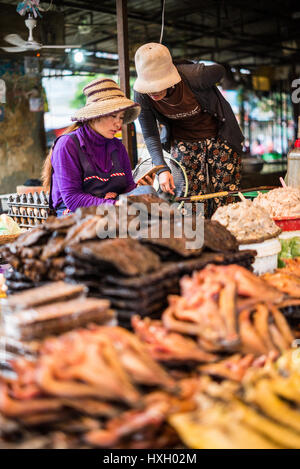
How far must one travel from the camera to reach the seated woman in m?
3.10

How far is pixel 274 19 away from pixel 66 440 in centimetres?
1400

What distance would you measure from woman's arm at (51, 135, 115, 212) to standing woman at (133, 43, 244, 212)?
2.20 feet

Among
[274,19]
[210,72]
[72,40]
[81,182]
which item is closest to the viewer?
[81,182]

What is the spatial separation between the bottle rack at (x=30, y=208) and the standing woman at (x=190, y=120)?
949 mm

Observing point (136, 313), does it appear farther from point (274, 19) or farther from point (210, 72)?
point (274, 19)

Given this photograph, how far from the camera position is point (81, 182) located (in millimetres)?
3232

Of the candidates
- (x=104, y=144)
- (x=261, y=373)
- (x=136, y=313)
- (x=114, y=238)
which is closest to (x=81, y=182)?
(x=104, y=144)

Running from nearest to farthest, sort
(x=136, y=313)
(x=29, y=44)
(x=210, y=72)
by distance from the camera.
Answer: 1. (x=136, y=313)
2. (x=210, y=72)
3. (x=29, y=44)

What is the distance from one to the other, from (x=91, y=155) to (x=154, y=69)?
852 millimetres

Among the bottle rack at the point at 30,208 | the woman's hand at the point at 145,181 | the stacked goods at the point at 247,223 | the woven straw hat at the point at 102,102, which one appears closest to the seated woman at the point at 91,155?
the woven straw hat at the point at 102,102

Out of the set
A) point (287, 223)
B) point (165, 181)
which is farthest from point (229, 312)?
point (165, 181)

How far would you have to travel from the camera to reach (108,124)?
10.4 feet

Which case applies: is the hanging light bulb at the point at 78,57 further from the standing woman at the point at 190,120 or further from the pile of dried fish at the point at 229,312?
the pile of dried fish at the point at 229,312
